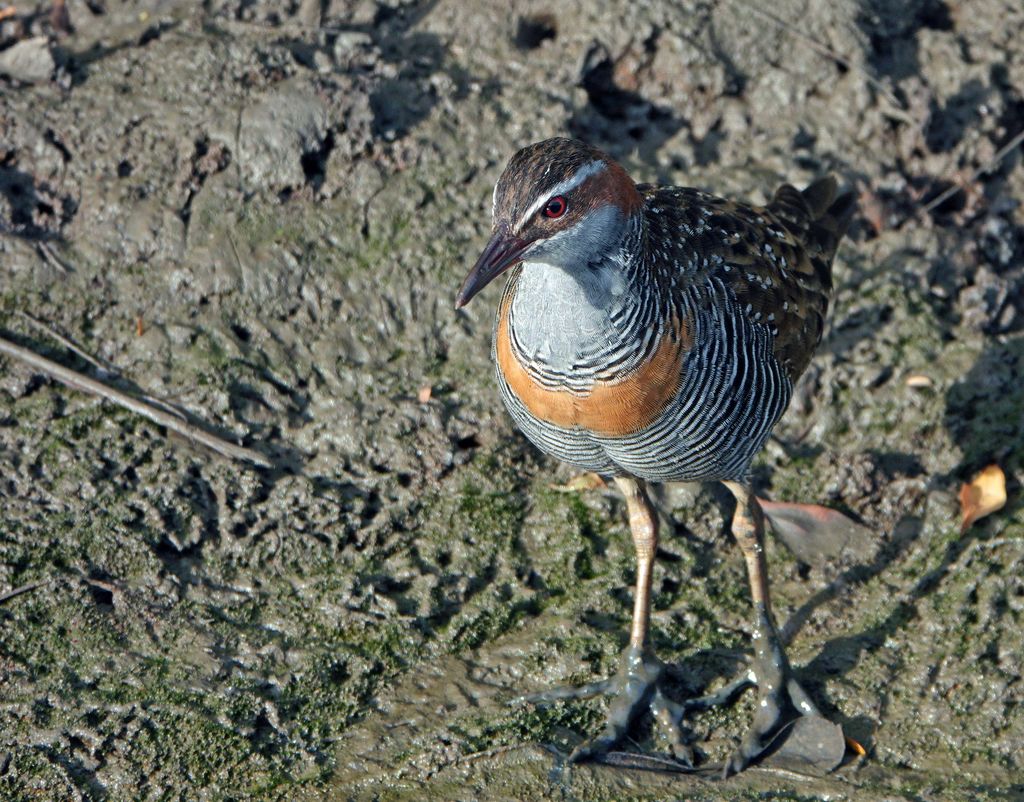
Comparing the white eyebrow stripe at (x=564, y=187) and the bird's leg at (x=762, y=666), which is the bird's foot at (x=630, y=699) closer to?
the bird's leg at (x=762, y=666)

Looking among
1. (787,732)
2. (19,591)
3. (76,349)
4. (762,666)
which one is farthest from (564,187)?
(76,349)

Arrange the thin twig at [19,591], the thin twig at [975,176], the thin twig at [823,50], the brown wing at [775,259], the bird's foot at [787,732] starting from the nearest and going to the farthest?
the brown wing at [775,259] → the bird's foot at [787,732] → the thin twig at [19,591] → the thin twig at [975,176] → the thin twig at [823,50]

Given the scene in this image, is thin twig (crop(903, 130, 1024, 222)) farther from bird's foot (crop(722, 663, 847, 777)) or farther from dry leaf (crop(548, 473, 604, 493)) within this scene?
bird's foot (crop(722, 663, 847, 777))

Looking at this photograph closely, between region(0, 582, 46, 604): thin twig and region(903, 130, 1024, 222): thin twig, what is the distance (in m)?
5.02

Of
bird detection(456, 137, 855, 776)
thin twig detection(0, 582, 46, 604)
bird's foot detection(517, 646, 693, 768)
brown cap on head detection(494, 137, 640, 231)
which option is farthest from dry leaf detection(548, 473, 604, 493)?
thin twig detection(0, 582, 46, 604)

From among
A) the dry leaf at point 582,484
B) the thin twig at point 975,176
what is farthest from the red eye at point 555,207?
the thin twig at point 975,176

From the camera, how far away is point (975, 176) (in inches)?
→ 304

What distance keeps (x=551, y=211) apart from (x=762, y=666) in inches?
90.2

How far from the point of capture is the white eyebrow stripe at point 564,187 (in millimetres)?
4328

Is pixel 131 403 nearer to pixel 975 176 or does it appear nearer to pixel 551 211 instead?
pixel 551 211

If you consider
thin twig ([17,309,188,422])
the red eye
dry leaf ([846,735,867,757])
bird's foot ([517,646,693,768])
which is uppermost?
the red eye

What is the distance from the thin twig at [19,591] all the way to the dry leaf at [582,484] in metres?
2.35

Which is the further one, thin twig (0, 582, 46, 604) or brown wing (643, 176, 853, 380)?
thin twig (0, 582, 46, 604)

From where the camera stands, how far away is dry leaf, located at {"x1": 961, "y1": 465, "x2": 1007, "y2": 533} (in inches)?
247
